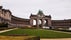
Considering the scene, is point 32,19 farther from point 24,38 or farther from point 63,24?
point 24,38

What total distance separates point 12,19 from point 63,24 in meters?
24.3

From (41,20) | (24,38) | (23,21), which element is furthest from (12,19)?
(24,38)

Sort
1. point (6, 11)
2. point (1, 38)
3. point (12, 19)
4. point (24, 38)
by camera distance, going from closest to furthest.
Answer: point (1, 38) → point (24, 38) → point (6, 11) → point (12, 19)

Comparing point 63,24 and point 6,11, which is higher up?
point 6,11

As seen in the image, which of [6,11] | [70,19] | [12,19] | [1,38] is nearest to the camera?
[1,38]

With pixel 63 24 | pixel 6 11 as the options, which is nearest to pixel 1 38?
pixel 6 11

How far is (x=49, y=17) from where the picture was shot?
79750 millimetres

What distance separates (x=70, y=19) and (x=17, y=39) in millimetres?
80737

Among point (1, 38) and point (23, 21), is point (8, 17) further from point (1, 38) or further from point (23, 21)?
point (1, 38)

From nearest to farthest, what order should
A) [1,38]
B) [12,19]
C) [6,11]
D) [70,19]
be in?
[1,38] → [6,11] → [12,19] → [70,19]

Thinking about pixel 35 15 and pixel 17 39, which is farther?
pixel 35 15

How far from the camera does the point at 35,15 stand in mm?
79250

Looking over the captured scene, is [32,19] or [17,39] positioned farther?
[32,19]

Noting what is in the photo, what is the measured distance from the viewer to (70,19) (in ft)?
277
